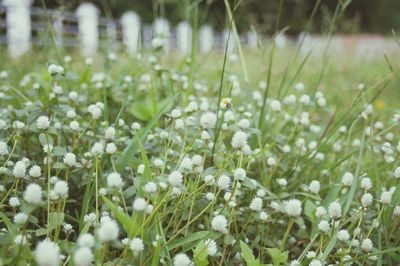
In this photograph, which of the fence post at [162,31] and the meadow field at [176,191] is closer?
the meadow field at [176,191]

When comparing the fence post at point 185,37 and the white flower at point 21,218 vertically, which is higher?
the fence post at point 185,37

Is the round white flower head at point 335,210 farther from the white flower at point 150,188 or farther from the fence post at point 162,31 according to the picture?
the fence post at point 162,31

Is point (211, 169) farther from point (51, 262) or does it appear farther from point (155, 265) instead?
point (51, 262)

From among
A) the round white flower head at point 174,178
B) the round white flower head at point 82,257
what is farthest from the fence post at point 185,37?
the round white flower head at point 82,257

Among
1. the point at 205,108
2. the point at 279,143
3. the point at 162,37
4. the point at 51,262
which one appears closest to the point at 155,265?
the point at 51,262

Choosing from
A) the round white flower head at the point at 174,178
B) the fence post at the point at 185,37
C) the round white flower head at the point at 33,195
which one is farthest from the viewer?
the fence post at the point at 185,37

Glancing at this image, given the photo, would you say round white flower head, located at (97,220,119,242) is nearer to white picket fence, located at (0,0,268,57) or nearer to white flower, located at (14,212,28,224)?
white flower, located at (14,212,28,224)

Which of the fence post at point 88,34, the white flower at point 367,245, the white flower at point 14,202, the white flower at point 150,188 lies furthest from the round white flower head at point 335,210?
the fence post at point 88,34

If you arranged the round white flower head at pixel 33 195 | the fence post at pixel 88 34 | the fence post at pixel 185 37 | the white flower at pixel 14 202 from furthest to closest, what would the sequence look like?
the fence post at pixel 88 34
the fence post at pixel 185 37
the white flower at pixel 14 202
the round white flower head at pixel 33 195

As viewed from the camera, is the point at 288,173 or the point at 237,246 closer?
the point at 237,246

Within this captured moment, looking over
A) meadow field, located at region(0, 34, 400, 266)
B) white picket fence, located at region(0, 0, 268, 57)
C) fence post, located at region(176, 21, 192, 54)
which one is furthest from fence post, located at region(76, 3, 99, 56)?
meadow field, located at region(0, 34, 400, 266)

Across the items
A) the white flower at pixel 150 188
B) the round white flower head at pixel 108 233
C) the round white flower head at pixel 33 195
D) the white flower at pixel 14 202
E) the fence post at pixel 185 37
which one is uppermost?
the fence post at pixel 185 37
